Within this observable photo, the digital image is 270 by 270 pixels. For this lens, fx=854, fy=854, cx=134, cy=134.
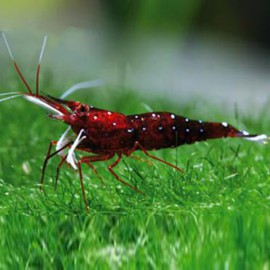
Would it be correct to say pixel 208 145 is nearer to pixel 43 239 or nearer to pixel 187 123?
pixel 187 123

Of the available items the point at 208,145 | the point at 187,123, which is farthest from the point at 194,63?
the point at 187,123

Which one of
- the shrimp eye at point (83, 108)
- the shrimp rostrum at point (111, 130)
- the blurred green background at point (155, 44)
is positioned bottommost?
the shrimp rostrum at point (111, 130)

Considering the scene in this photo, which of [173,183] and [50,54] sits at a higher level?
[50,54]

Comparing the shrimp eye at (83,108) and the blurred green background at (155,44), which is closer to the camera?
the shrimp eye at (83,108)

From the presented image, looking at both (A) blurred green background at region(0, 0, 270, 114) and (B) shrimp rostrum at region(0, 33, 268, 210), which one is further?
(A) blurred green background at region(0, 0, 270, 114)

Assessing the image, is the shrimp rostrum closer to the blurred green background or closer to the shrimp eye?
the shrimp eye

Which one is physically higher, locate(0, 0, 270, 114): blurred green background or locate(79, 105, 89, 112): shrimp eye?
locate(0, 0, 270, 114): blurred green background

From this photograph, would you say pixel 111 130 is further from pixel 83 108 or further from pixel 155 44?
pixel 155 44

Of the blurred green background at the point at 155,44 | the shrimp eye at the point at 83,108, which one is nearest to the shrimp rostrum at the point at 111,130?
the shrimp eye at the point at 83,108

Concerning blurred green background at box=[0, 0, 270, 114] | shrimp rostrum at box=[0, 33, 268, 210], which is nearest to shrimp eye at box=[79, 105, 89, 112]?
shrimp rostrum at box=[0, 33, 268, 210]

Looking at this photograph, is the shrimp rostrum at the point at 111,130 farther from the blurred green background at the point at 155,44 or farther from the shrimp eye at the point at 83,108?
the blurred green background at the point at 155,44

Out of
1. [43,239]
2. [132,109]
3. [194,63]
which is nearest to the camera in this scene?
[43,239]
